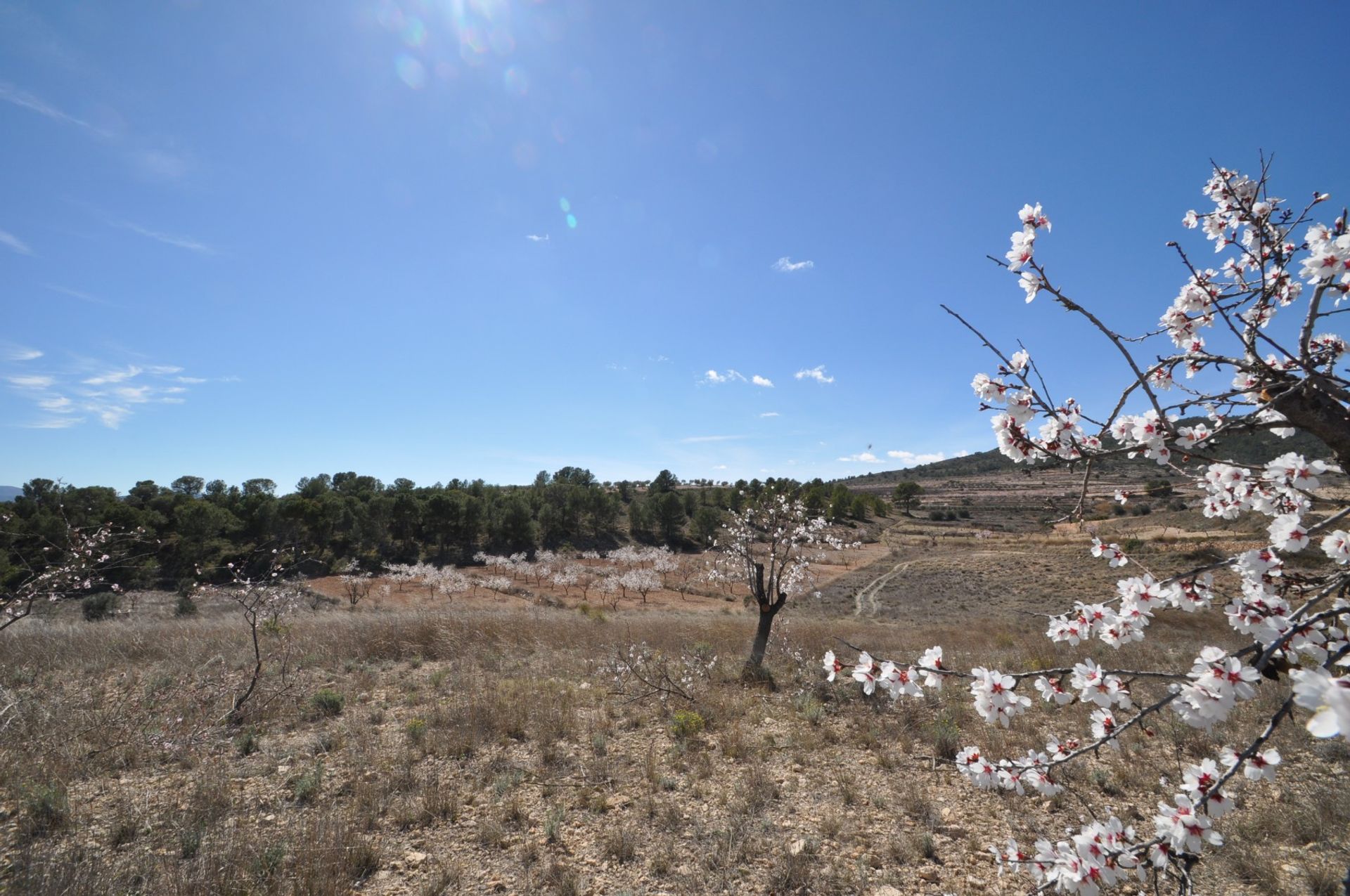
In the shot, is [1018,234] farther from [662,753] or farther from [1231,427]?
[662,753]

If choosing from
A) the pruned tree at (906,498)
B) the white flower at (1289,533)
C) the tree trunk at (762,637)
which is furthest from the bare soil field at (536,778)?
the pruned tree at (906,498)

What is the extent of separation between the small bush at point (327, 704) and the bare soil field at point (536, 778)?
4cm

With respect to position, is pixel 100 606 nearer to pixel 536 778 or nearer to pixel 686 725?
pixel 536 778

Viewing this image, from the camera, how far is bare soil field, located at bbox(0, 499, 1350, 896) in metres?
4.20

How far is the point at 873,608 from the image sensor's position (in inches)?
1248

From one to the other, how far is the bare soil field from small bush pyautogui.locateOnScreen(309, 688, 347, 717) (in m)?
0.04

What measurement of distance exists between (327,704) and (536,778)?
4074 millimetres

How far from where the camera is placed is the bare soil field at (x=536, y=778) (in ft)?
13.8

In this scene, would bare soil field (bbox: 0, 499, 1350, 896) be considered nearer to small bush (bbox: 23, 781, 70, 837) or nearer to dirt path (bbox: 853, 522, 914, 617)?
small bush (bbox: 23, 781, 70, 837)

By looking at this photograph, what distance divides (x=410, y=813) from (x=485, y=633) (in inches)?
299

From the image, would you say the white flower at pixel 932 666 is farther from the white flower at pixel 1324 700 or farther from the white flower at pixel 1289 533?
the white flower at pixel 1324 700

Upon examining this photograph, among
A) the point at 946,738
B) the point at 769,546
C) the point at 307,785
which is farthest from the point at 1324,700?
the point at 769,546

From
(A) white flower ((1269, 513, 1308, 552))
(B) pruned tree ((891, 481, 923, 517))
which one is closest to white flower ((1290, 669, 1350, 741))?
(A) white flower ((1269, 513, 1308, 552))

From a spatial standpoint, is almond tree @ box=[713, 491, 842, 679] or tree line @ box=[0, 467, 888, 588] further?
tree line @ box=[0, 467, 888, 588]
